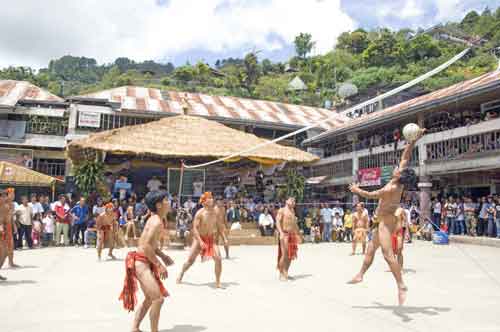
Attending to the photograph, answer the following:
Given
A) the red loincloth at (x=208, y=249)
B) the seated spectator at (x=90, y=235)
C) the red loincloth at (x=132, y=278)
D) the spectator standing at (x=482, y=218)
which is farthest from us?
the spectator standing at (x=482, y=218)

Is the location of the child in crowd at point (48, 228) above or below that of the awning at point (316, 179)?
below

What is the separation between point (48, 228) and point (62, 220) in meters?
0.51

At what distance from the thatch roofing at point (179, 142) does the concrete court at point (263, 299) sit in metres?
5.32

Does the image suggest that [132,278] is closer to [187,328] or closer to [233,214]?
[187,328]

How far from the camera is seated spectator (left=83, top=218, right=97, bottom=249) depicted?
542 inches

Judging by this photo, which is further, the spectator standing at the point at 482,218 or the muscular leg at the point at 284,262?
the spectator standing at the point at 482,218

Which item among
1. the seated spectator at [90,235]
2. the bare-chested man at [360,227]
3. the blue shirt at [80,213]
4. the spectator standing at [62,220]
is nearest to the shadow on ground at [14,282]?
the seated spectator at [90,235]

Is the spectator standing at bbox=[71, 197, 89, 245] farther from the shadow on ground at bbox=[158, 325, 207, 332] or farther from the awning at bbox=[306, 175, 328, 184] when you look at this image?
the awning at bbox=[306, 175, 328, 184]

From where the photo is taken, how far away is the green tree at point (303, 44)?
8512cm

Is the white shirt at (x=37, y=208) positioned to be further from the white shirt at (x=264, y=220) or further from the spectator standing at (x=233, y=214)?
the white shirt at (x=264, y=220)

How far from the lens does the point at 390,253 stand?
5512mm

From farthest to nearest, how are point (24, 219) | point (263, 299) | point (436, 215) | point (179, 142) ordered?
1. point (436, 215)
2. point (179, 142)
3. point (24, 219)
4. point (263, 299)

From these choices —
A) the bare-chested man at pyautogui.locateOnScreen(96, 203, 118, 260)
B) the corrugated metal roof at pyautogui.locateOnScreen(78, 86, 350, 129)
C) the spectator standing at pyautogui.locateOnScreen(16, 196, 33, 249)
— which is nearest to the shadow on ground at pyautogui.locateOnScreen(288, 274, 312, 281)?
the bare-chested man at pyautogui.locateOnScreen(96, 203, 118, 260)

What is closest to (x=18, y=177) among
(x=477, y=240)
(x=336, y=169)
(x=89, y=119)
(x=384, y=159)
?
(x=89, y=119)
